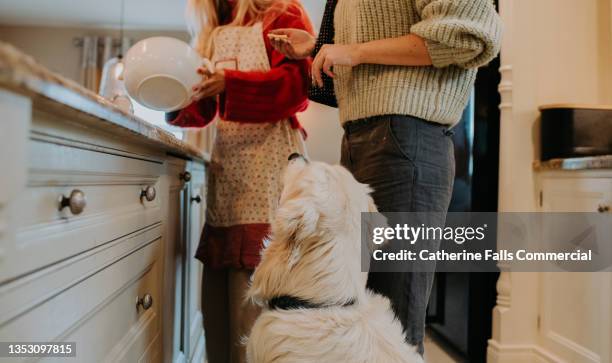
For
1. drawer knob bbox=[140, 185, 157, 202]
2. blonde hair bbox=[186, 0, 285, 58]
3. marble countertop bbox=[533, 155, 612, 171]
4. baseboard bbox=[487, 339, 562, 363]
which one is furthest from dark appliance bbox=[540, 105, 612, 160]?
drawer knob bbox=[140, 185, 157, 202]

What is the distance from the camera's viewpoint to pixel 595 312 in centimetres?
152

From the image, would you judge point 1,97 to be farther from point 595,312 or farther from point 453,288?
point 453,288

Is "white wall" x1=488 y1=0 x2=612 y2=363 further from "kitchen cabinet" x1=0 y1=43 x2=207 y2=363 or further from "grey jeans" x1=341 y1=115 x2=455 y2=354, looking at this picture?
"kitchen cabinet" x1=0 y1=43 x2=207 y2=363

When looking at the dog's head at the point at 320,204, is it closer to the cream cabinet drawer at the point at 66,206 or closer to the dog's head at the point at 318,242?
the dog's head at the point at 318,242

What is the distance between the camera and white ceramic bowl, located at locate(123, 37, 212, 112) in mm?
1086

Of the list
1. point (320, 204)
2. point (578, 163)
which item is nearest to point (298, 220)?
point (320, 204)

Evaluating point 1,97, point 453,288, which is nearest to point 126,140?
point 1,97

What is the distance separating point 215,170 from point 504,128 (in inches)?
54.2

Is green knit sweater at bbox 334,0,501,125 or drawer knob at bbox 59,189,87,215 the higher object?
green knit sweater at bbox 334,0,501,125

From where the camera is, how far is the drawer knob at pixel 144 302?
0.96 metres

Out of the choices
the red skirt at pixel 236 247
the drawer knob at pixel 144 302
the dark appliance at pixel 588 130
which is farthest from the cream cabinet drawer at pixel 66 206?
the dark appliance at pixel 588 130

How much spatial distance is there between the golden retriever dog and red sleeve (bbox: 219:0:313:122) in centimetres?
35

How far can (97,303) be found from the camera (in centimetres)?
72

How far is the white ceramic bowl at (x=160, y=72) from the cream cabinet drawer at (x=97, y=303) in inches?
14.2
